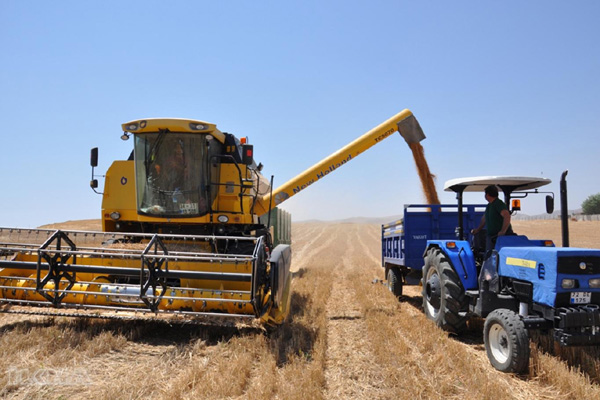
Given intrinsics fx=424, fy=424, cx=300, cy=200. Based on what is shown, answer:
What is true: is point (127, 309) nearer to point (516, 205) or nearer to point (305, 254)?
point (516, 205)

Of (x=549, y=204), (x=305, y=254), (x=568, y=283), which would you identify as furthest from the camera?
(x=305, y=254)

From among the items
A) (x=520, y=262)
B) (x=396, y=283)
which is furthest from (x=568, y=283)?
(x=396, y=283)

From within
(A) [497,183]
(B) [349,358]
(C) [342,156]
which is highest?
(C) [342,156]

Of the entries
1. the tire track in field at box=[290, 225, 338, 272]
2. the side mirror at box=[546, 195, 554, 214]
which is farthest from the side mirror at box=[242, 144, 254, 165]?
the tire track in field at box=[290, 225, 338, 272]

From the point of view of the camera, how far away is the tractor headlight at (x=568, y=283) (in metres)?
3.73

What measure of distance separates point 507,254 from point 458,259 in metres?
0.83

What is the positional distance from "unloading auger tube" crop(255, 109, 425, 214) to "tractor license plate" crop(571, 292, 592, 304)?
17.1ft

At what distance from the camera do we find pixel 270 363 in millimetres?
3951

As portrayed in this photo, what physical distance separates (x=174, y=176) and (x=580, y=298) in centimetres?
Answer: 527

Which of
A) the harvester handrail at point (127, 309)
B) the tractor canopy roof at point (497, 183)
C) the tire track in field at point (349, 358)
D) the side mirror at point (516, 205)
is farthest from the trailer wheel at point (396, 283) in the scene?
the harvester handrail at point (127, 309)

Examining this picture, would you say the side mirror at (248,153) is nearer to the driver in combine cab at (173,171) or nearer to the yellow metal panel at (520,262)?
the driver in combine cab at (173,171)

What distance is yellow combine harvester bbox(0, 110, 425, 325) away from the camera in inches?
186

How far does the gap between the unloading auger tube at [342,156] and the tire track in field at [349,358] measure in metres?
2.38

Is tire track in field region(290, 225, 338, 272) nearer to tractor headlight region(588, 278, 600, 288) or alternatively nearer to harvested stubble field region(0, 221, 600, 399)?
harvested stubble field region(0, 221, 600, 399)
